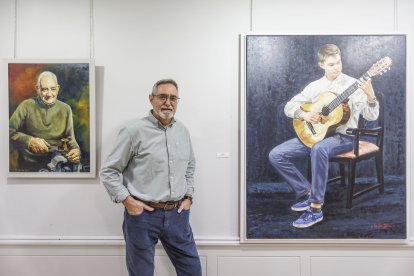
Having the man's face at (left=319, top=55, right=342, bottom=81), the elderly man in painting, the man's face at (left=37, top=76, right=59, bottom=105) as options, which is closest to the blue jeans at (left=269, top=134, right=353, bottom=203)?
the man's face at (left=319, top=55, right=342, bottom=81)

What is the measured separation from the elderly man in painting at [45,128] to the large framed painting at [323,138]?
126cm

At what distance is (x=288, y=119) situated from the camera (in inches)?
87.4

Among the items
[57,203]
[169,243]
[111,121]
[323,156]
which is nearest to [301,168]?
[323,156]

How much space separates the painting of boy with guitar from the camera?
220 cm

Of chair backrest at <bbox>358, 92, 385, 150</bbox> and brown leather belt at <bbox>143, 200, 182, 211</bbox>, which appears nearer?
brown leather belt at <bbox>143, 200, 182, 211</bbox>

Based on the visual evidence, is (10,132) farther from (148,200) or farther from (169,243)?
(169,243)

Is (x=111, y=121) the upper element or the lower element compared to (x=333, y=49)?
lower

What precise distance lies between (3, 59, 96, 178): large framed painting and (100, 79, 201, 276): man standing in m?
0.50

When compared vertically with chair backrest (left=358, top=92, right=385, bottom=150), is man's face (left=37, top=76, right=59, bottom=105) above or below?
above

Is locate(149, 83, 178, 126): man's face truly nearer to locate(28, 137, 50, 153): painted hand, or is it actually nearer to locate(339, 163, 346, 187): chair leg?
locate(28, 137, 50, 153): painted hand

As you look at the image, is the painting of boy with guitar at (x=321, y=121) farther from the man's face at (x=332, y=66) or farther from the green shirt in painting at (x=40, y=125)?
the green shirt in painting at (x=40, y=125)

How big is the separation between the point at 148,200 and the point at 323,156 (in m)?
1.28

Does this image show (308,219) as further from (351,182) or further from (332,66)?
(332,66)

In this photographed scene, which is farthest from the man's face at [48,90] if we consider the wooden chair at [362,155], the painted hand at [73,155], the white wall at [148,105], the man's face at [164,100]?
the wooden chair at [362,155]
